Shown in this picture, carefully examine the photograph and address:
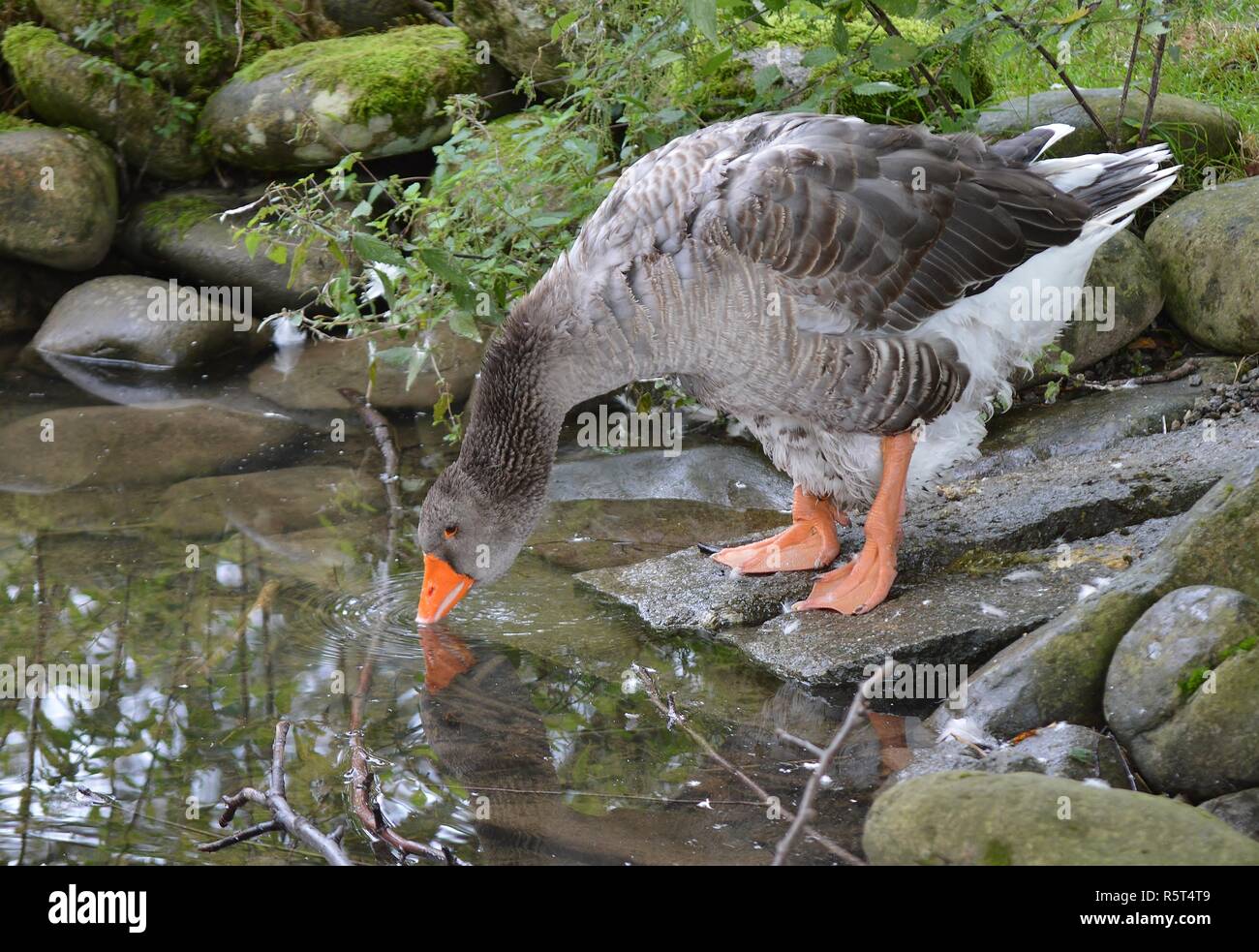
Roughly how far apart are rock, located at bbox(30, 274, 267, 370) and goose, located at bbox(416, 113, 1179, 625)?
518 cm

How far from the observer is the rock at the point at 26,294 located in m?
10.4

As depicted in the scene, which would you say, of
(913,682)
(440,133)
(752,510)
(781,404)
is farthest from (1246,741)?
(440,133)

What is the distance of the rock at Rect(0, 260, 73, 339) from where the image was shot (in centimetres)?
1041

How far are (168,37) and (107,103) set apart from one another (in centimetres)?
83

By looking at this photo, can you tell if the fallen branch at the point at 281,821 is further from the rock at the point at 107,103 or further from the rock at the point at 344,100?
the rock at the point at 107,103

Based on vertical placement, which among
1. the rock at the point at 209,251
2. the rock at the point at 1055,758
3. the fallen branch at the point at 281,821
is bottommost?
the fallen branch at the point at 281,821

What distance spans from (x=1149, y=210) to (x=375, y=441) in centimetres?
541

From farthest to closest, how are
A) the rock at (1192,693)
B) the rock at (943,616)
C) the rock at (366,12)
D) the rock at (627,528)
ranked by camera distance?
the rock at (366,12) < the rock at (627,528) < the rock at (943,616) < the rock at (1192,693)

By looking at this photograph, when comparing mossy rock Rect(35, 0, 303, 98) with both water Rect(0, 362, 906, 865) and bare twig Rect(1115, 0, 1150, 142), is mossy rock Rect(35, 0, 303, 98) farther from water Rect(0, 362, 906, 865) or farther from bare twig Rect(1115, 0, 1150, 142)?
bare twig Rect(1115, 0, 1150, 142)

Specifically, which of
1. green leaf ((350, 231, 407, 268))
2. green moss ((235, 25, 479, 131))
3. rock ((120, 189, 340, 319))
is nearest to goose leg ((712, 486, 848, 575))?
green leaf ((350, 231, 407, 268))

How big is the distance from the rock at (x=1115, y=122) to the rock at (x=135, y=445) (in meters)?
5.25

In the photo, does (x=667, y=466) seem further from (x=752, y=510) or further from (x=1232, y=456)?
(x=1232, y=456)

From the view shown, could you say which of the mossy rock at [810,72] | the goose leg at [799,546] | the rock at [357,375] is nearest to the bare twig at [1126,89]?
the mossy rock at [810,72]

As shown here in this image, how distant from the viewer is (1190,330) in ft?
24.8
